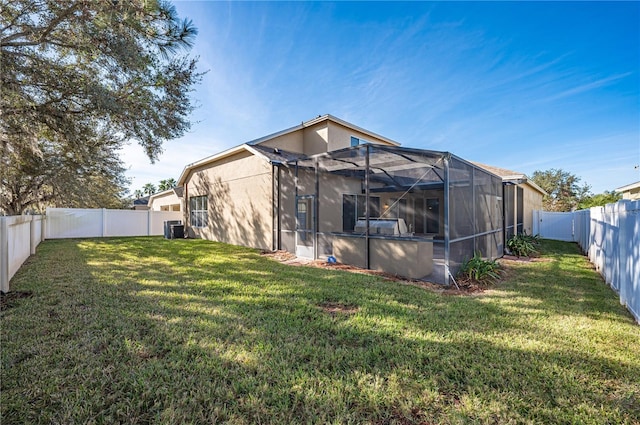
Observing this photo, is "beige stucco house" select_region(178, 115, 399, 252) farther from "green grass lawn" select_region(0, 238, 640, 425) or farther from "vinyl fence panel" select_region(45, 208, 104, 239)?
"vinyl fence panel" select_region(45, 208, 104, 239)

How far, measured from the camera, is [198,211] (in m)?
16.1

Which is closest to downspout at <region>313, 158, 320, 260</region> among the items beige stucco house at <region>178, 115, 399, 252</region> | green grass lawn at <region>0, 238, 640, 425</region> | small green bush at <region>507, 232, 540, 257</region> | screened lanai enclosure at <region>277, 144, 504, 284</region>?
screened lanai enclosure at <region>277, 144, 504, 284</region>

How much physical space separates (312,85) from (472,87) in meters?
7.24

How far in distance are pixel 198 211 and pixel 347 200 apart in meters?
9.75

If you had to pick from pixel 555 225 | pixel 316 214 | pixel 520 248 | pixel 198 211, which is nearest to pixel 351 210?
pixel 316 214

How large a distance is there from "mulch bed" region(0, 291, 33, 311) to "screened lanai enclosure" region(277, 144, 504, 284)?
258 inches

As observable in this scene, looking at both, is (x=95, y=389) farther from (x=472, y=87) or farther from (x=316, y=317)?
(x=472, y=87)

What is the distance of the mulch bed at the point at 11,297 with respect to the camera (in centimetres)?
418

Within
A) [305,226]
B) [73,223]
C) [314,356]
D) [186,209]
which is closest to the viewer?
[314,356]

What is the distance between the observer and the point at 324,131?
12.6 m

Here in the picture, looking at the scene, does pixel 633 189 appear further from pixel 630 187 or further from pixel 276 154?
pixel 276 154

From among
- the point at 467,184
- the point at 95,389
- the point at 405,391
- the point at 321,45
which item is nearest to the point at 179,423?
the point at 95,389

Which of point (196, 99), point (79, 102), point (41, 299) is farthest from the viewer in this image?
point (196, 99)

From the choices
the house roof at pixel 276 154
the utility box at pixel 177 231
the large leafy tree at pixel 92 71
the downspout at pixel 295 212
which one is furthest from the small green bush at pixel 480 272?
the utility box at pixel 177 231
